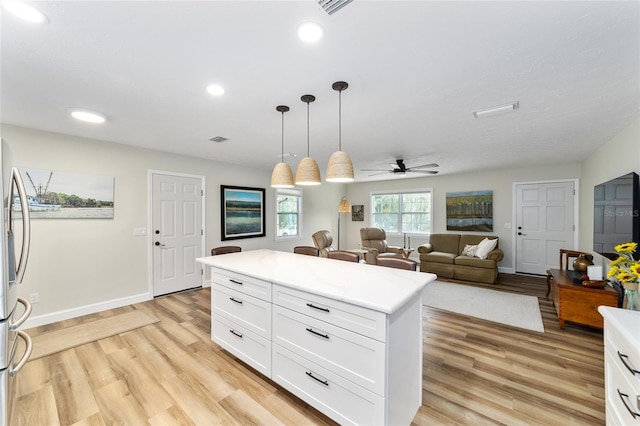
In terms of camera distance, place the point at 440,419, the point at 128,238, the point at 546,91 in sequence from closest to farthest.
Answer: the point at 440,419, the point at 546,91, the point at 128,238

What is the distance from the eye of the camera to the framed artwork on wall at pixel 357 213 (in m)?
8.16

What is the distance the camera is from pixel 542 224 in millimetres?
5492

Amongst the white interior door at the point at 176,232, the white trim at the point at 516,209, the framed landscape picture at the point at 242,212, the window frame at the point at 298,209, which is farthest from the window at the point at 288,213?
the white trim at the point at 516,209

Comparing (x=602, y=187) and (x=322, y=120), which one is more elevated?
(x=322, y=120)

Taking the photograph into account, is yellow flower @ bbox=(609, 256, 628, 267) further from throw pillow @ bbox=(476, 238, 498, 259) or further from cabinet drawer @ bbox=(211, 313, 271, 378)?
throw pillow @ bbox=(476, 238, 498, 259)

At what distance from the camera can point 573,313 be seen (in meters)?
2.98

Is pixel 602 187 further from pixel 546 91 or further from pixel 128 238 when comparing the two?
pixel 128 238

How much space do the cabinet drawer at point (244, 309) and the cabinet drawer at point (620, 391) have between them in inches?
79.7

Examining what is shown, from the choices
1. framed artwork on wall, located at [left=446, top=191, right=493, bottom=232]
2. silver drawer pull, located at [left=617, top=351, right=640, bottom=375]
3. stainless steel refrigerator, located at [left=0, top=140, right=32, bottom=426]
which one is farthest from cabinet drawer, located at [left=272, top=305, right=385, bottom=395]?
framed artwork on wall, located at [left=446, top=191, right=493, bottom=232]

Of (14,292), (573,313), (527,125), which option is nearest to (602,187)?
(527,125)

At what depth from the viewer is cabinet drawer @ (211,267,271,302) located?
2072 mm

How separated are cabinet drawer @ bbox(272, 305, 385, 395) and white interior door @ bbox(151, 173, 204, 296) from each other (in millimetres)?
3200

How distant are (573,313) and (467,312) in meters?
1.10

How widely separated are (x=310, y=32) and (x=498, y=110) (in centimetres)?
211
